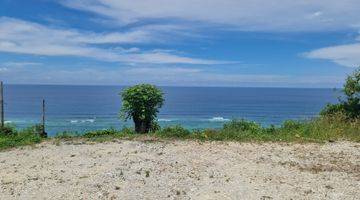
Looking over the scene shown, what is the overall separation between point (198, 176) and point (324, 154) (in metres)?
5.84

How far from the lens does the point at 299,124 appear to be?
22781 mm

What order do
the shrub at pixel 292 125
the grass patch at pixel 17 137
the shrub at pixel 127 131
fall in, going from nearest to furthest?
the grass patch at pixel 17 137 < the shrub at pixel 127 131 < the shrub at pixel 292 125

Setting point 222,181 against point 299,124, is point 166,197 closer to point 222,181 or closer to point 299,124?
point 222,181

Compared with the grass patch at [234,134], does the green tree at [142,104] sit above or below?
above

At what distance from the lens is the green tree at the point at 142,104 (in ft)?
69.7

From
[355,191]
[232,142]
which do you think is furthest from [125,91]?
[355,191]

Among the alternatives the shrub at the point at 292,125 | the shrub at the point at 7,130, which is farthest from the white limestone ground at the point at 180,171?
the shrub at the point at 292,125

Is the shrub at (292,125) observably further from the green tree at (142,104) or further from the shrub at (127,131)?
the shrub at (127,131)

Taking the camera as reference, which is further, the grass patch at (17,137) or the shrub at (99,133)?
the shrub at (99,133)

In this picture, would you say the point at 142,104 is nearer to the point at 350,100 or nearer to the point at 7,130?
the point at 7,130

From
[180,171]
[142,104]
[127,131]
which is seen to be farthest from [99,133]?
[180,171]

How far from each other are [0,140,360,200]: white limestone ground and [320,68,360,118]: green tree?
578cm

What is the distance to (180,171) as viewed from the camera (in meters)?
13.8

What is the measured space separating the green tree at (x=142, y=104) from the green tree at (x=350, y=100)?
885 centimetres
